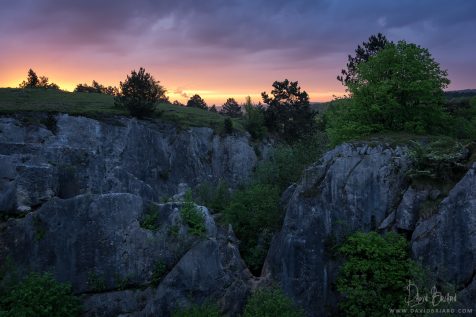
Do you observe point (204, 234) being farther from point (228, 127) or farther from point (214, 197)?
point (228, 127)

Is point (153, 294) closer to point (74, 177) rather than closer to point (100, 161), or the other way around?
point (74, 177)

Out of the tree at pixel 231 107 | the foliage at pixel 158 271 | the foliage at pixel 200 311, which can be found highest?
the tree at pixel 231 107

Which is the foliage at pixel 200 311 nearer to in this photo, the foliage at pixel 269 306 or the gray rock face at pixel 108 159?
the foliage at pixel 269 306

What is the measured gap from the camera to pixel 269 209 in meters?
21.4

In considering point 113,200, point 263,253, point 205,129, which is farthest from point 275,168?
point 205,129

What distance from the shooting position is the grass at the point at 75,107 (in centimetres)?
3903

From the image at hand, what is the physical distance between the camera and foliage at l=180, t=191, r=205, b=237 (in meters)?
17.3

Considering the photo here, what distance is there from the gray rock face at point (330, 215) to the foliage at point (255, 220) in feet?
5.98

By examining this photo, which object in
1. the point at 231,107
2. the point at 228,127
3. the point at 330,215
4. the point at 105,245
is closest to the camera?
the point at 105,245

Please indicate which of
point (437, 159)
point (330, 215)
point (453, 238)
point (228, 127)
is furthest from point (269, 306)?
point (228, 127)

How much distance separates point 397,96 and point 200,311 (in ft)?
52.0

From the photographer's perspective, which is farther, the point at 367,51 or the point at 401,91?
the point at 367,51

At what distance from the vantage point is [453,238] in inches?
581

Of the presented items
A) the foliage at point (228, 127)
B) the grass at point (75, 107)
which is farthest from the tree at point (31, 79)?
the foliage at point (228, 127)
